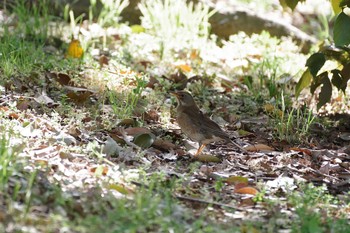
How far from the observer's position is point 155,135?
18.2ft

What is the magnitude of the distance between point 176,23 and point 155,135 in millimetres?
3223

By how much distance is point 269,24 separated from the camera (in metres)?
9.42

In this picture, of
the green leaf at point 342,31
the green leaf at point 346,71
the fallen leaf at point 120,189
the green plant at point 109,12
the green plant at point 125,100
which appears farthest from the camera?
the green plant at point 109,12

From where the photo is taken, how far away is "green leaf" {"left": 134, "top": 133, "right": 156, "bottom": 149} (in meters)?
5.27

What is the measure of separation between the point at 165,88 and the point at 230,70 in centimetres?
134

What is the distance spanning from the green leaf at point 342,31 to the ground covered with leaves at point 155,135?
36.8 inches

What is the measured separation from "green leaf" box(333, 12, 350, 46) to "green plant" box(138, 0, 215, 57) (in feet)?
10.5

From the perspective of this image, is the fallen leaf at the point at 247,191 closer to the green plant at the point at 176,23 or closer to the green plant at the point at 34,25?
the green plant at the point at 34,25

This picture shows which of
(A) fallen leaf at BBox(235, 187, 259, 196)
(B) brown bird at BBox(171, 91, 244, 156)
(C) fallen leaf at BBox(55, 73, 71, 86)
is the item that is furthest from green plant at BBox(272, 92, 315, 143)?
(C) fallen leaf at BBox(55, 73, 71, 86)

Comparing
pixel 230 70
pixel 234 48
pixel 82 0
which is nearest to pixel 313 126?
pixel 230 70

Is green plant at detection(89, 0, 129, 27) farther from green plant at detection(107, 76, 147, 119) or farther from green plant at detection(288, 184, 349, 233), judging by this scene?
green plant at detection(288, 184, 349, 233)

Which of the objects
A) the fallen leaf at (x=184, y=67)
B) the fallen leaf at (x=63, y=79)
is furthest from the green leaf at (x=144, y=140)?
the fallen leaf at (x=184, y=67)

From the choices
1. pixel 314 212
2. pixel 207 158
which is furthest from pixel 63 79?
pixel 314 212

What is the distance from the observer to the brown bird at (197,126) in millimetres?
5289
